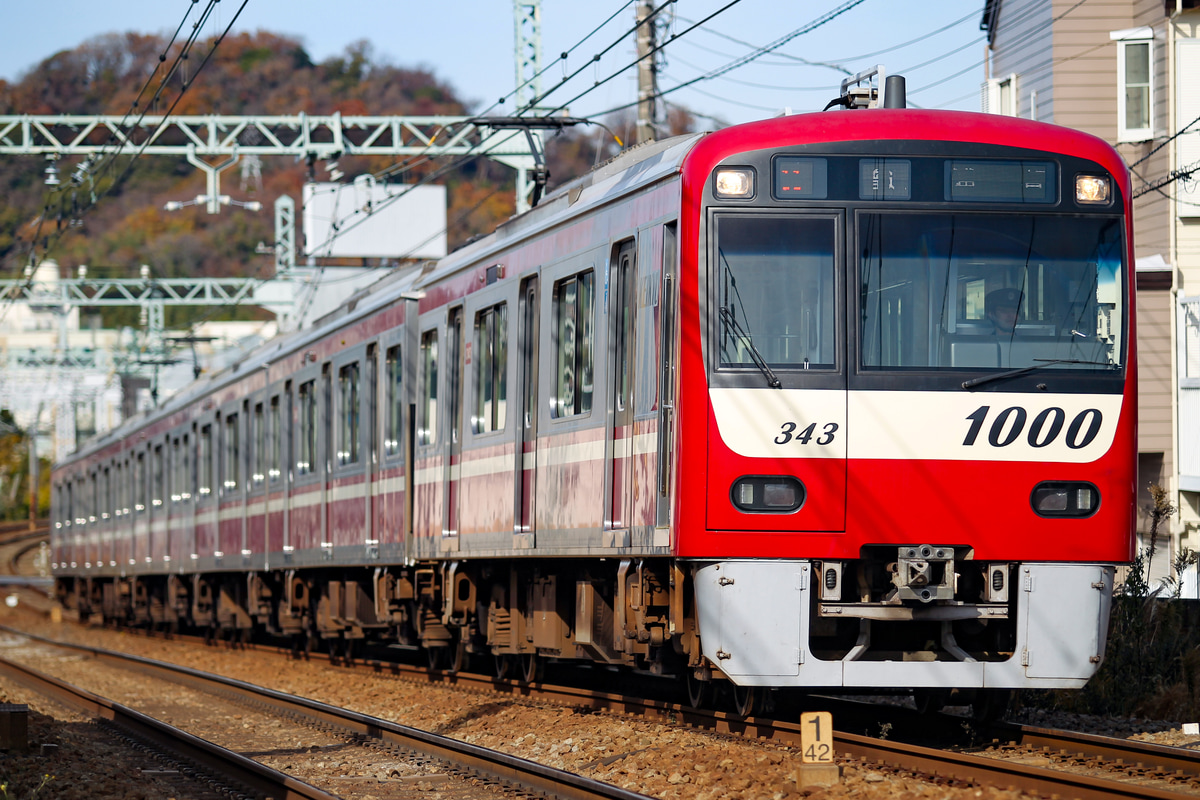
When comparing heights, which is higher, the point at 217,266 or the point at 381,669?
the point at 217,266

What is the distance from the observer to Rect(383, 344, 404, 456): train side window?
14875 millimetres

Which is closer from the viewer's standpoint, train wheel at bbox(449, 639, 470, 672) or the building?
train wheel at bbox(449, 639, 470, 672)

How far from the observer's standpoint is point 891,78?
9.89 metres

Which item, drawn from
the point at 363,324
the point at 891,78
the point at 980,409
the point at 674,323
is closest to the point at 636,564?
the point at 674,323

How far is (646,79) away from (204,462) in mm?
9954

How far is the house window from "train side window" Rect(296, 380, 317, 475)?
10.8 meters

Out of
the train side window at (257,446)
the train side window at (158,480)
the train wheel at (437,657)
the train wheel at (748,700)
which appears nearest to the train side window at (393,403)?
the train wheel at (437,657)

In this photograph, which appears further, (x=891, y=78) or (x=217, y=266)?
(x=217, y=266)

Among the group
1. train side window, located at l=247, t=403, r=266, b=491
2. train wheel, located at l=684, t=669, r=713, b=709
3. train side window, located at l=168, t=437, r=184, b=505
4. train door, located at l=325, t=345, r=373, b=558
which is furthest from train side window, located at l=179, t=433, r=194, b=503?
train wheel, located at l=684, t=669, r=713, b=709

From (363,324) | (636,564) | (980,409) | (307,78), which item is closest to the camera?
(980,409)

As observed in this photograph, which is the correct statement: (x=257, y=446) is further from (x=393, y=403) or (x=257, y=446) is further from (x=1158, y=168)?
(x=1158, y=168)

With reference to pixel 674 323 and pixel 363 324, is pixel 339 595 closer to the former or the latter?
pixel 363 324

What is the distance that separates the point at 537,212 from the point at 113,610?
2473cm

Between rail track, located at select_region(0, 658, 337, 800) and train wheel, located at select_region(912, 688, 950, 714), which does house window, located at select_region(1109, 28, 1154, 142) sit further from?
rail track, located at select_region(0, 658, 337, 800)
